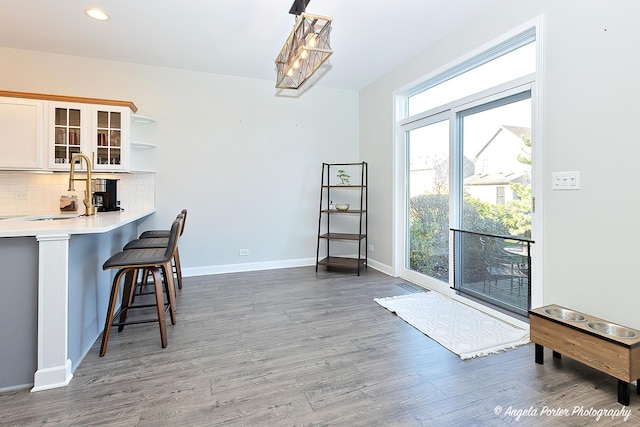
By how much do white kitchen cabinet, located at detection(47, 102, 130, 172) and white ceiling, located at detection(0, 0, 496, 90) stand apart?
28.5 inches

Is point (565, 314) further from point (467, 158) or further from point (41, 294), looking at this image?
point (41, 294)

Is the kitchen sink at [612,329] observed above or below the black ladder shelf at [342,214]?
below

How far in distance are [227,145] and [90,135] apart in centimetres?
156

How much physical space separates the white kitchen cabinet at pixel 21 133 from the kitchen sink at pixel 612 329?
16.6ft

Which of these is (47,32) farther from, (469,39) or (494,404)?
(494,404)

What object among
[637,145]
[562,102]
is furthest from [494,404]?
[562,102]

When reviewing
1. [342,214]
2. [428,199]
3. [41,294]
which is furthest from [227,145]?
[41,294]

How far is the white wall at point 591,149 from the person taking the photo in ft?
6.26

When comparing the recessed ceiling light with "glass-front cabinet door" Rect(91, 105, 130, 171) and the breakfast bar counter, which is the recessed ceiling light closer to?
"glass-front cabinet door" Rect(91, 105, 130, 171)

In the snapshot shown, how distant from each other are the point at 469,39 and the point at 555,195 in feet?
5.68

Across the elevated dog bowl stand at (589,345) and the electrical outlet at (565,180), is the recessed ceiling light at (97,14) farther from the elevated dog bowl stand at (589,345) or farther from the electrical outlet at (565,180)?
the elevated dog bowl stand at (589,345)

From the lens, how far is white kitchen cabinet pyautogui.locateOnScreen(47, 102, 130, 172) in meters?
3.47

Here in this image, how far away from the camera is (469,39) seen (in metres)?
3.05

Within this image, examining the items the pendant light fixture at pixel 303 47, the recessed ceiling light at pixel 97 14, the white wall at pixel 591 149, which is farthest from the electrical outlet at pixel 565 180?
the recessed ceiling light at pixel 97 14
